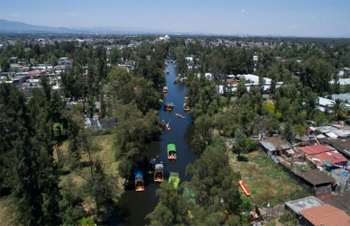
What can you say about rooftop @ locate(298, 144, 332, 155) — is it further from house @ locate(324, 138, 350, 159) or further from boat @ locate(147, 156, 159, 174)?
boat @ locate(147, 156, 159, 174)

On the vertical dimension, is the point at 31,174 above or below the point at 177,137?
above

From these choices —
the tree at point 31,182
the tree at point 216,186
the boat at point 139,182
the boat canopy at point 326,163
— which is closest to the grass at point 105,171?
the boat at point 139,182

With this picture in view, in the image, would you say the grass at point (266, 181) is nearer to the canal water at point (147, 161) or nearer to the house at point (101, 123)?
the canal water at point (147, 161)

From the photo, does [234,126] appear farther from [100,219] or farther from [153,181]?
[100,219]

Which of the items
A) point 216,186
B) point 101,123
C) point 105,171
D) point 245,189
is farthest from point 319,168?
point 101,123

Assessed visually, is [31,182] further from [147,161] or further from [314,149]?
[314,149]

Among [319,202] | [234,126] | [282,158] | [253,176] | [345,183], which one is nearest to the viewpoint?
[319,202]

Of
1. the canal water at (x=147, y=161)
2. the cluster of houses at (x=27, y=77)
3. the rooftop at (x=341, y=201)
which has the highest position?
the cluster of houses at (x=27, y=77)

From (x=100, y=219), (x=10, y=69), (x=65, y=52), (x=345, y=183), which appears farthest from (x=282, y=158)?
(x=65, y=52)
